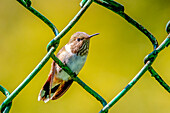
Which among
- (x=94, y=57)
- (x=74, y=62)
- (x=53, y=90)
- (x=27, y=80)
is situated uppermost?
(x=27, y=80)

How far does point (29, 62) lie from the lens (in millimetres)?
3639

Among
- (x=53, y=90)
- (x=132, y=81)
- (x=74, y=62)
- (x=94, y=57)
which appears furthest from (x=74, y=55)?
(x=132, y=81)

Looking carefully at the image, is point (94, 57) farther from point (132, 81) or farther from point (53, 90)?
point (132, 81)

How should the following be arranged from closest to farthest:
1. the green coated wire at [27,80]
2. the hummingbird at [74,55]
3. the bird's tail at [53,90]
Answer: the green coated wire at [27,80]
the bird's tail at [53,90]
the hummingbird at [74,55]

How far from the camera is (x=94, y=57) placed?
3.65m

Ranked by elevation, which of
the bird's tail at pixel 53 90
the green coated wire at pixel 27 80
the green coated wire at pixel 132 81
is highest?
the green coated wire at pixel 132 81

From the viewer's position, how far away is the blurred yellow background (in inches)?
140

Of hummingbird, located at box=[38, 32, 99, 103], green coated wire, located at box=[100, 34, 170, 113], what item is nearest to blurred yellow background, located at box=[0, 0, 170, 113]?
hummingbird, located at box=[38, 32, 99, 103]

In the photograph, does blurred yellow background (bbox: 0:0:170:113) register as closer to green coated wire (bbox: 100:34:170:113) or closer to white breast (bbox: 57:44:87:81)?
white breast (bbox: 57:44:87:81)

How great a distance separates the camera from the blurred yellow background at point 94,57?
356 cm

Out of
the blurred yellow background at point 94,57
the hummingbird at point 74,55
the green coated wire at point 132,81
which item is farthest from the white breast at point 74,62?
the green coated wire at point 132,81

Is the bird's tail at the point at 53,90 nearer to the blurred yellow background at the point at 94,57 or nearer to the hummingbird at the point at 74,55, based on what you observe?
the hummingbird at the point at 74,55

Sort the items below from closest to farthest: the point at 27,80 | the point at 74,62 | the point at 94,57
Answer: the point at 27,80
the point at 74,62
the point at 94,57

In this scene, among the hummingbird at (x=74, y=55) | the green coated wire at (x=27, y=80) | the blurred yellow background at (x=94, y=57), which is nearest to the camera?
the green coated wire at (x=27, y=80)
